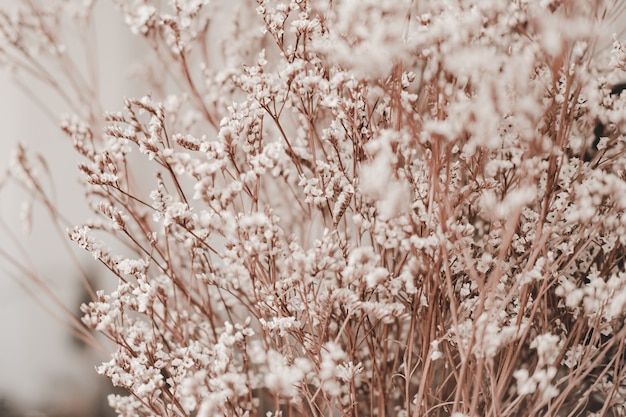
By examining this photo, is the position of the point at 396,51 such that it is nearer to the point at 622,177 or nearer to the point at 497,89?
the point at 497,89

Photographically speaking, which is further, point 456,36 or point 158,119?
point 158,119

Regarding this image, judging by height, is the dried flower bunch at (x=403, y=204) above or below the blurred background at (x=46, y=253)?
below

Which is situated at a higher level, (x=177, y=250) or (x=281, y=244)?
(x=177, y=250)

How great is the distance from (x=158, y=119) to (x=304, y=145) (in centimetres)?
25

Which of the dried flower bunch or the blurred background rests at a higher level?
the blurred background

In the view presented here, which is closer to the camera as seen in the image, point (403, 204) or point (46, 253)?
point (403, 204)

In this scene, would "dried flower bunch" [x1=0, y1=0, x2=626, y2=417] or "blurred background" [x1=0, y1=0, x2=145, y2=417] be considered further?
"blurred background" [x1=0, y1=0, x2=145, y2=417]

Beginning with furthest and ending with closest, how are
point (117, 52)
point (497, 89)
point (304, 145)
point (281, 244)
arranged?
point (117, 52) → point (304, 145) → point (281, 244) → point (497, 89)

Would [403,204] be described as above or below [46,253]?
below

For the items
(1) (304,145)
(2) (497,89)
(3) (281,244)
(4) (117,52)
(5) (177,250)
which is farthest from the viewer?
(4) (117,52)

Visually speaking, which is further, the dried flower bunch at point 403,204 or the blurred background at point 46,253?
the blurred background at point 46,253

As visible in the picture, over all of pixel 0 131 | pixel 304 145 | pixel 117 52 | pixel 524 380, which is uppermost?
pixel 117 52

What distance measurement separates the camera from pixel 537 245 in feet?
1.78

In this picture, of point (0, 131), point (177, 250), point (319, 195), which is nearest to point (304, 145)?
point (319, 195)
